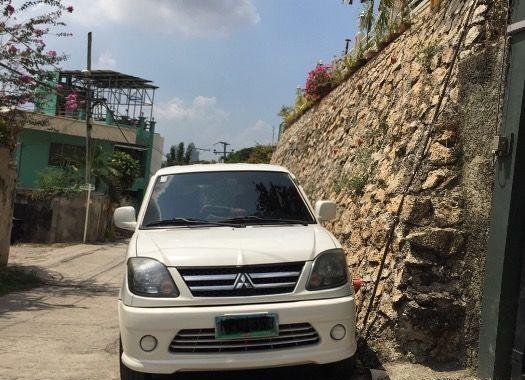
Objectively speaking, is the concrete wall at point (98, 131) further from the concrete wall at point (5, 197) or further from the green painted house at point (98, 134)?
the concrete wall at point (5, 197)

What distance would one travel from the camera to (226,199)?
5234mm

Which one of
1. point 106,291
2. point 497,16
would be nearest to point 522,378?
point 497,16

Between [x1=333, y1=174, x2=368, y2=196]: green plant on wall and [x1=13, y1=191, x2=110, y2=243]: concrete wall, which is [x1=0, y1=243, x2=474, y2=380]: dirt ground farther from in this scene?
[x1=13, y1=191, x2=110, y2=243]: concrete wall

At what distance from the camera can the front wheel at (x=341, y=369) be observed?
4234 millimetres

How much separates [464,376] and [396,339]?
2.06ft

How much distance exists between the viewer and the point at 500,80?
204 inches

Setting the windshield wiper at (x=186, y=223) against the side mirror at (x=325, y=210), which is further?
the side mirror at (x=325, y=210)

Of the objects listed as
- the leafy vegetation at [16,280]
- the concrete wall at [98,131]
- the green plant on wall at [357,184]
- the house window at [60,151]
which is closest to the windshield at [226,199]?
the green plant on wall at [357,184]

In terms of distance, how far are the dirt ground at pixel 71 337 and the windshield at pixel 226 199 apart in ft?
4.26

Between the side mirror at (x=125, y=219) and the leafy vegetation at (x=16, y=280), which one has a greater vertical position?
the side mirror at (x=125, y=219)

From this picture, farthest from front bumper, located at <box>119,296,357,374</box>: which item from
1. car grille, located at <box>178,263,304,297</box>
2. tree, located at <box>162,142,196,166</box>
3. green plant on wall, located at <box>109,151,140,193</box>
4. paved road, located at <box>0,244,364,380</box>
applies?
tree, located at <box>162,142,196,166</box>

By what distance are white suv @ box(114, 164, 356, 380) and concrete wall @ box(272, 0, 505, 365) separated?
1.16 meters

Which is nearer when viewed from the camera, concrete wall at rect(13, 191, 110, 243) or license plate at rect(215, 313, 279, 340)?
license plate at rect(215, 313, 279, 340)

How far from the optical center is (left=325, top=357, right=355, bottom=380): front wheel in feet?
13.9
